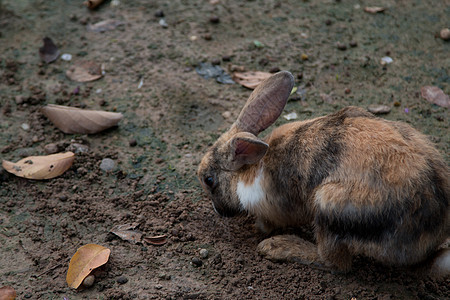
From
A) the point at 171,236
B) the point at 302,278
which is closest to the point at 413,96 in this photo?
the point at 302,278

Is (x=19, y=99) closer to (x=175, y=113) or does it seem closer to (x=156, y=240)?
(x=175, y=113)

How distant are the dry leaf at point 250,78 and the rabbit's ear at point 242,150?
153 centimetres

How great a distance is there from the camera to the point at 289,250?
13.1ft

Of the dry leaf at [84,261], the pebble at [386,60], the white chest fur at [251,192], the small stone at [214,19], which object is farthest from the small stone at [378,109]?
the dry leaf at [84,261]

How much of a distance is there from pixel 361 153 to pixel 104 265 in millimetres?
2069

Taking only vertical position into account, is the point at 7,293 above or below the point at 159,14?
below

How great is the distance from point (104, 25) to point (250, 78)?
220cm

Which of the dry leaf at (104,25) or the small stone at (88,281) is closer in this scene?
the small stone at (88,281)

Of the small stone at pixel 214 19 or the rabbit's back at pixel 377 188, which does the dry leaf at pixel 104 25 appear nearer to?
the small stone at pixel 214 19

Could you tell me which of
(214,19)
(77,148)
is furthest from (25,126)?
(214,19)

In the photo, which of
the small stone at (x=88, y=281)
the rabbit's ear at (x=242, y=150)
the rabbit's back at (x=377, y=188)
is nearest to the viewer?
the rabbit's back at (x=377, y=188)

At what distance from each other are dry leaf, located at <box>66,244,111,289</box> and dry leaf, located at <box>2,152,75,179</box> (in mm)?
1100

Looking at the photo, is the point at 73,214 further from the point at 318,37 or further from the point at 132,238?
the point at 318,37

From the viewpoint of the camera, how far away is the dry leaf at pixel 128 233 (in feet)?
13.1
